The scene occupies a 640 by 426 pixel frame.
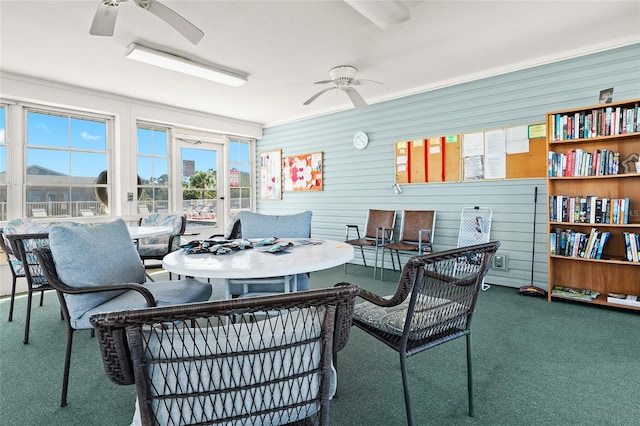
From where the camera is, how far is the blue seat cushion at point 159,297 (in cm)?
183

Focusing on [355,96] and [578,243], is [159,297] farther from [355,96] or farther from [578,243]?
[578,243]

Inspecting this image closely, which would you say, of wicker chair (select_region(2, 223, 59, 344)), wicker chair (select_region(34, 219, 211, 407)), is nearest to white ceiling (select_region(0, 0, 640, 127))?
wicker chair (select_region(2, 223, 59, 344))

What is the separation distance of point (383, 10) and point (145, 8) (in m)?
1.69

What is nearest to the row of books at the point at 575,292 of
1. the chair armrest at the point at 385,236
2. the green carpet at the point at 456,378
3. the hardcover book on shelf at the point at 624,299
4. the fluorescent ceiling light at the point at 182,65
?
the hardcover book on shelf at the point at 624,299

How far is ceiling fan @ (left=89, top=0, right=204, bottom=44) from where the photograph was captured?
2287 millimetres

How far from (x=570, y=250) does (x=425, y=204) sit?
1.78 metres

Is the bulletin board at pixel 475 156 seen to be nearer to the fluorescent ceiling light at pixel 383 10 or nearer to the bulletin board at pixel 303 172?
the bulletin board at pixel 303 172

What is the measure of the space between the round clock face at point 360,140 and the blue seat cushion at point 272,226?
2712 mm

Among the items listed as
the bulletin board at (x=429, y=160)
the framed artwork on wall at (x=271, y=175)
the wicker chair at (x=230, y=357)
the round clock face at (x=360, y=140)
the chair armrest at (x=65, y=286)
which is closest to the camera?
the wicker chair at (x=230, y=357)

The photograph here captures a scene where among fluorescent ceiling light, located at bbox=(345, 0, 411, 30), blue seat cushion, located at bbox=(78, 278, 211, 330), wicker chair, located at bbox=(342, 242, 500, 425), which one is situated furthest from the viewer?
fluorescent ceiling light, located at bbox=(345, 0, 411, 30)

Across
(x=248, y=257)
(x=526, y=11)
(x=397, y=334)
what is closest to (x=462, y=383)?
(x=397, y=334)

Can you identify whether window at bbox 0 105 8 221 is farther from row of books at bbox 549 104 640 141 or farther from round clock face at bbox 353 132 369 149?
row of books at bbox 549 104 640 141

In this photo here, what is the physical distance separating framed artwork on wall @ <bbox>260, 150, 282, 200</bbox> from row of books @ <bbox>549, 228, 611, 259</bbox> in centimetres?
453

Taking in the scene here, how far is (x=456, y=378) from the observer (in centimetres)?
207
